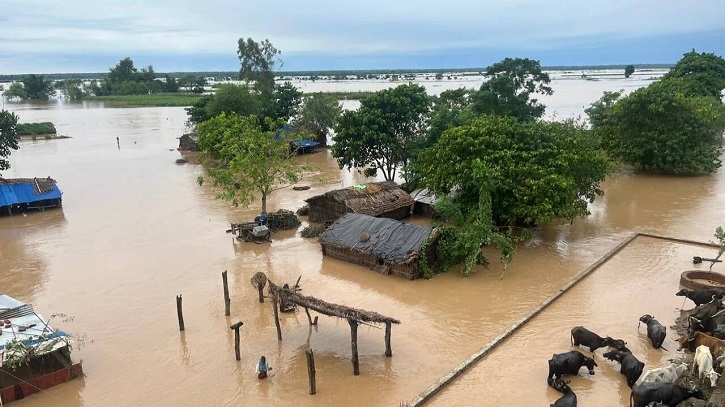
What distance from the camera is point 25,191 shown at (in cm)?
2459

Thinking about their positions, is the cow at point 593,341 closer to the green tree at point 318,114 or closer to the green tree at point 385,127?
the green tree at point 385,127

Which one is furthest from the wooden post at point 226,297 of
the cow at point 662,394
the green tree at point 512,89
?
the green tree at point 512,89

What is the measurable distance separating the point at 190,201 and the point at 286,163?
7.36 meters

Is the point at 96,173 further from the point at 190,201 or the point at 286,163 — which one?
the point at 286,163

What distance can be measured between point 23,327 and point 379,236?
9.50m

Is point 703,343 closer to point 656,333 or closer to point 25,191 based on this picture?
point 656,333

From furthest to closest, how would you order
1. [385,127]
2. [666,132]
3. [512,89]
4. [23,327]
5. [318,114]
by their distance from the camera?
[318,114], [512,89], [666,132], [385,127], [23,327]

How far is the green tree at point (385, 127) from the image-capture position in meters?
24.6

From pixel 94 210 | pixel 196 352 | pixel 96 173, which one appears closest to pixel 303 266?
pixel 196 352

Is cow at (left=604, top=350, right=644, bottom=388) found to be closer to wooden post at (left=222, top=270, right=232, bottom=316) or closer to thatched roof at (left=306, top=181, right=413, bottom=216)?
wooden post at (left=222, top=270, right=232, bottom=316)

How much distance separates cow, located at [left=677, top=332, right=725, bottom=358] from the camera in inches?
400

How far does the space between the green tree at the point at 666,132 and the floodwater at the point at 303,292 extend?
168 cm

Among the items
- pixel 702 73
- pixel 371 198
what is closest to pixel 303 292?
pixel 371 198

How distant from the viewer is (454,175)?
18094 millimetres
